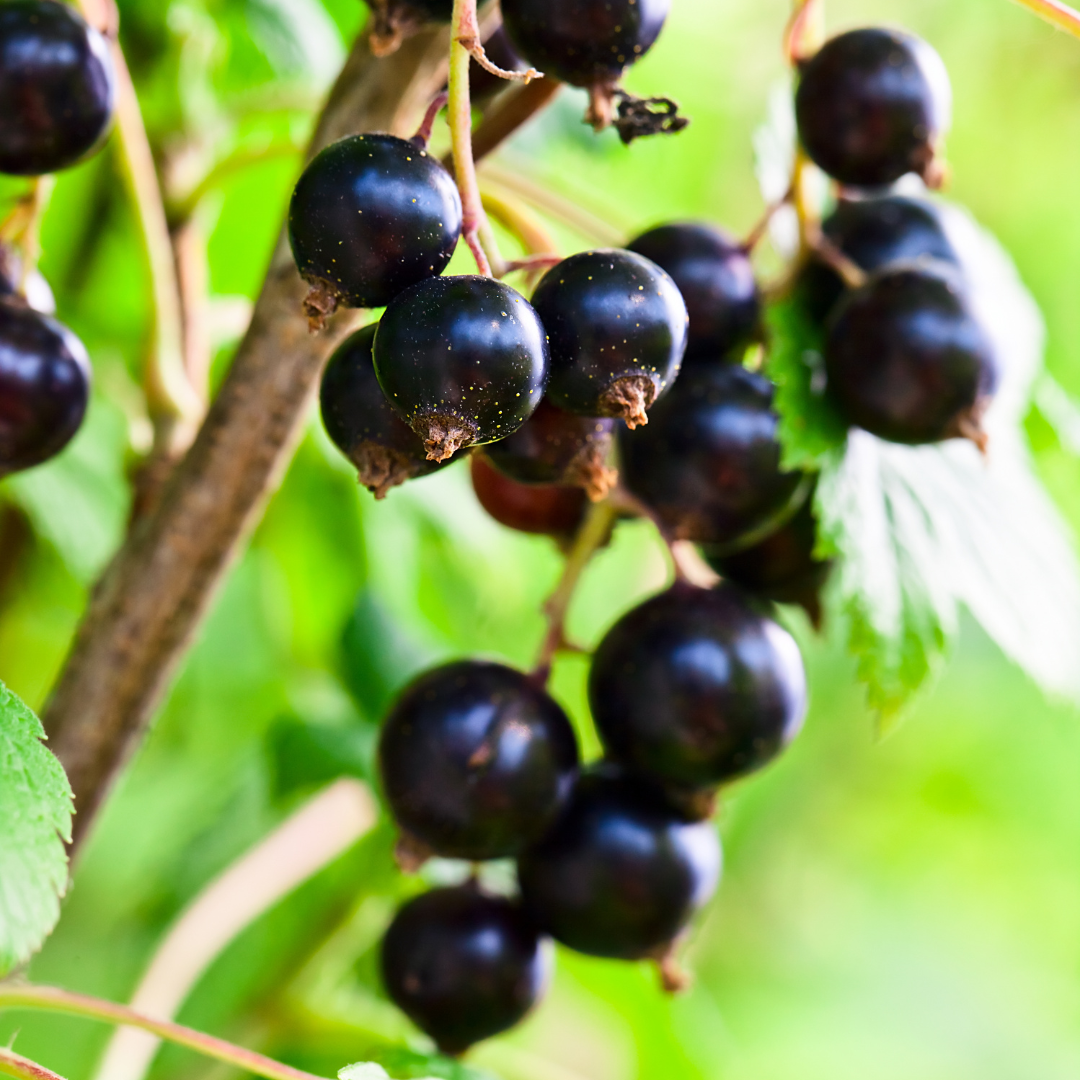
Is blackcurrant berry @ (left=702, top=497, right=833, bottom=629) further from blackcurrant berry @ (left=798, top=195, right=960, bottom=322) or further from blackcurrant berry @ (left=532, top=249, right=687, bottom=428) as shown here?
blackcurrant berry @ (left=532, top=249, right=687, bottom=428)

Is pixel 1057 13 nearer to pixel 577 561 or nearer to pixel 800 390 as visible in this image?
pixel 800 390

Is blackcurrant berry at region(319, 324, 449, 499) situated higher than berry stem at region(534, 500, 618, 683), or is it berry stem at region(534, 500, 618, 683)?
blackcurrant berry at region(319, 324, 449, 499)

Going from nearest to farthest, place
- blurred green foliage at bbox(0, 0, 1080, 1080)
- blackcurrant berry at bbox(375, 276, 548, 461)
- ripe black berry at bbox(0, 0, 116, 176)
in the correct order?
blackcurrant berry at bbox(375, 276, 548, 461), ripe black berry at bbox(0, 0, 116, 176), blurred green foliage at bbox(0, 0, 1080, 1080)

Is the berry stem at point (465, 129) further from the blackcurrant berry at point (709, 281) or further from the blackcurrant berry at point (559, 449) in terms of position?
the blackcurrant berry at point (709, 281)

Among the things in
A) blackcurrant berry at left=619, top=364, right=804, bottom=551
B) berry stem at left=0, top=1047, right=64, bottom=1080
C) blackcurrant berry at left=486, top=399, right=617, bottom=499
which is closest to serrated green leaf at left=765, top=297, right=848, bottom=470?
blackcurrant berry at left=619, top=364, right=804, bottom=551

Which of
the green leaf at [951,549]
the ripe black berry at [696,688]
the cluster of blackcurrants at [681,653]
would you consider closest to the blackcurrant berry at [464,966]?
the cluster of blackcurrants at [681,653]

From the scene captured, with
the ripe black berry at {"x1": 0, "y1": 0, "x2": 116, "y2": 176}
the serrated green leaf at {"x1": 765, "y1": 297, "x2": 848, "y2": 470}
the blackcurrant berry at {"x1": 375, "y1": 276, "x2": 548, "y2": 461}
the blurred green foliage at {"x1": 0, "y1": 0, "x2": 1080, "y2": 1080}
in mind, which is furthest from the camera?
the blurred green foliage at {"x1": 0, "y1": 0, "x2": 1080, "y2": 1080}

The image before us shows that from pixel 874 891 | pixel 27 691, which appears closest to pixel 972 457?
pixel 27 691
